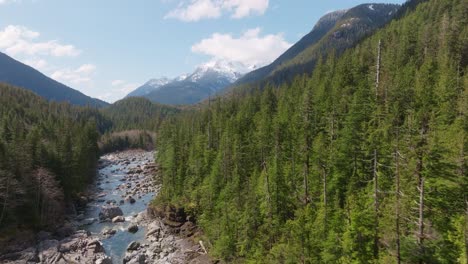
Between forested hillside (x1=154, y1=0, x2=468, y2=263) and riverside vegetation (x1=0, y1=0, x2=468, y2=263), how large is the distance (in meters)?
0.18

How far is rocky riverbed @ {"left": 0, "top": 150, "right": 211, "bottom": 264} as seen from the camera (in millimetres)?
49156

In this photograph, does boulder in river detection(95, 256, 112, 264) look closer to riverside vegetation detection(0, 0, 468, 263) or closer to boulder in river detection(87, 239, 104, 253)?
boulder in river detection(87, 239, 104, 253)

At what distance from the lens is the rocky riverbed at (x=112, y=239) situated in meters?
49.2

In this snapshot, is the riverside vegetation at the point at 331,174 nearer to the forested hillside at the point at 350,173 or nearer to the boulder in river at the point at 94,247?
the forested hillside at the point at 350,173

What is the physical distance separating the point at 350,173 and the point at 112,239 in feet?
146

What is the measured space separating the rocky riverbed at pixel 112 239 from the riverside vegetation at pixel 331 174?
3.42 meters

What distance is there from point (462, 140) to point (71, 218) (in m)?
69.9

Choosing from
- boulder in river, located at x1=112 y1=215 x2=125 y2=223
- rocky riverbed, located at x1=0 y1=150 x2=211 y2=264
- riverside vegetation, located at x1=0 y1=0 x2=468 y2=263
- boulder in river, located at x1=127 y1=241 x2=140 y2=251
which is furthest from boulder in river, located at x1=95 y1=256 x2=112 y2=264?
boulder in river, located at x1=112 y1=215 x2=125 y2=223

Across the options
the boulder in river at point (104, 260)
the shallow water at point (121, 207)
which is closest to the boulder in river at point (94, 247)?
the shallow water at point (121, 207)

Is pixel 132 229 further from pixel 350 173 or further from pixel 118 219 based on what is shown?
pixel 350 173

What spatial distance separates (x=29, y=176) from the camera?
193 feet

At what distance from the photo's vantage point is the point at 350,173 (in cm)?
4194

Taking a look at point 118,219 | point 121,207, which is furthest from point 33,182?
point 121,207

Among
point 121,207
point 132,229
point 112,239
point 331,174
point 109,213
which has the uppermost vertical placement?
point 331,174
